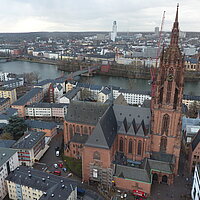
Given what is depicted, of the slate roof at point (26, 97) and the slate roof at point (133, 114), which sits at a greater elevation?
the slate roof at point (133, 114)

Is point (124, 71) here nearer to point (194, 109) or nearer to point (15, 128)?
point (194, 109)

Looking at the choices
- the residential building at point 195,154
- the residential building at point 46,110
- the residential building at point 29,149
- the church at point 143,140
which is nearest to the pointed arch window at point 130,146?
the church at point 143,140

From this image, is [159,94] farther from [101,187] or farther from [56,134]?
[56,134]

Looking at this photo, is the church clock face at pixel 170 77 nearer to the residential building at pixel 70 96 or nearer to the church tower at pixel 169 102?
the church tower at pixel 169 102

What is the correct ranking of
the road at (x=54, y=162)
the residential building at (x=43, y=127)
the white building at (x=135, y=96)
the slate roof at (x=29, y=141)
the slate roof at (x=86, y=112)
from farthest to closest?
the white building at (x=135, y=96)
the residential building at (x=43, y=127)
the slate roof at (x=86, y=112)
the slate roof at (x=29, y=141)
the road at (x=54, y=162)

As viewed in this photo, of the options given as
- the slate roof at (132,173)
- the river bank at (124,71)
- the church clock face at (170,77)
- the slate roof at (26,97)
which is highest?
the church clock face at (170,77)

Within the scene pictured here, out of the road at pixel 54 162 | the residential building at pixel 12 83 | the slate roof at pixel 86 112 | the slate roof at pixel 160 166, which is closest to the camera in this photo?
the road at pixel 54 162

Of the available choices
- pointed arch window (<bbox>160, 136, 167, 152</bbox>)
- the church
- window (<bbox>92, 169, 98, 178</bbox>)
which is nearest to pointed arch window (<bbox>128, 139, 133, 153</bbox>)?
the church

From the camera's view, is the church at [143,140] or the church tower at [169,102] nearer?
the church tower at [169,102]

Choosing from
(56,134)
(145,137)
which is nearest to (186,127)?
(145,137)
